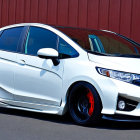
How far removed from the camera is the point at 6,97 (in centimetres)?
838

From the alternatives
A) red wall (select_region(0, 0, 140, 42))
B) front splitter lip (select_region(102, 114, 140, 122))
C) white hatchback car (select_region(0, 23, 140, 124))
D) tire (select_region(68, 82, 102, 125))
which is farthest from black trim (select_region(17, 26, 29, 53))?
red wall (select_region(0, 0, 140, 42))

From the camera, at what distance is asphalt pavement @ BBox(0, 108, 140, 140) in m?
6.49

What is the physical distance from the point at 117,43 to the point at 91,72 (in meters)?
1.25

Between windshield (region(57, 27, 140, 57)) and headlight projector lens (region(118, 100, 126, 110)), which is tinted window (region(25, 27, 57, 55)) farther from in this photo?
headlight projector lens (region(118, 100, 126, 110))

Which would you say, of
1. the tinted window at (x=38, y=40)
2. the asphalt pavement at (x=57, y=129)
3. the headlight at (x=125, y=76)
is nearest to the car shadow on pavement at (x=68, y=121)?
the asphalt pavement at (x=57, y=129)

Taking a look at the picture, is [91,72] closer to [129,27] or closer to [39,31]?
[39,31]

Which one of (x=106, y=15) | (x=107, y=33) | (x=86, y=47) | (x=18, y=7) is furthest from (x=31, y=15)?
(x=86, y=47)

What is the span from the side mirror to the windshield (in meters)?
0.38

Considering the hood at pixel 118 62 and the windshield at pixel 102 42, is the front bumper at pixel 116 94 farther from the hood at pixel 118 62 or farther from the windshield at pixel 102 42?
the windshield at pixel 102 42

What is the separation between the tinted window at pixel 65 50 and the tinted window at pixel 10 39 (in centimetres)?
88

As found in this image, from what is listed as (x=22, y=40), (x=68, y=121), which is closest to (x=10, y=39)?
(x=22, y=40)

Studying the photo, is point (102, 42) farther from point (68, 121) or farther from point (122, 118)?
point (122, 118)

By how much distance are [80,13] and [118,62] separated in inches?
210

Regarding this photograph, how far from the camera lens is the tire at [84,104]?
276 inches
